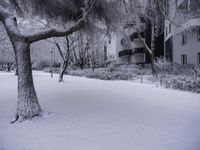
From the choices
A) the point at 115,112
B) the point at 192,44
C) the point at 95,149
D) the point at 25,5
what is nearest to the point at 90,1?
the point at 25,5

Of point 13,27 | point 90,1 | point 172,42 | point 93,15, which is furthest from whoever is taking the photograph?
point 172,42

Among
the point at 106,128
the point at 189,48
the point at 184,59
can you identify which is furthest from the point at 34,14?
the point at 184,59

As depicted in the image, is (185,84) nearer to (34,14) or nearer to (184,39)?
(34,14)

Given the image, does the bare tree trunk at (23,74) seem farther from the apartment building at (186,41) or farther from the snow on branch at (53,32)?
the apartment building at (186,41)

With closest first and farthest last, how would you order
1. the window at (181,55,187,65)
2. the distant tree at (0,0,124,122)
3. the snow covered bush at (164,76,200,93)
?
the distant tree at (0,0,124,122)
the snow covered bush at (164,76,200,93)
the window at (181,55,187,65)

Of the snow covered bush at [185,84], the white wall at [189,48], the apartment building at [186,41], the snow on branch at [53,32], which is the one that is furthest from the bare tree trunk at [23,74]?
the white wall at [189,48]

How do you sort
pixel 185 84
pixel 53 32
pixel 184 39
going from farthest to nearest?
pixel 184 39
pixel 185 84
pixel 53 32

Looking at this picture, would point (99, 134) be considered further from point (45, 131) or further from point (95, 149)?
point (45, 131)

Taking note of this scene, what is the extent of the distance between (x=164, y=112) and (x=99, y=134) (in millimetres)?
2992

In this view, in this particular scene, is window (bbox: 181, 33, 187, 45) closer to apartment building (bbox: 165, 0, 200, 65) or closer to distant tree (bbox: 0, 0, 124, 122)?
apartment building (bbox: 165, 0, 200, 65)

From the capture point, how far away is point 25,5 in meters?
7.83

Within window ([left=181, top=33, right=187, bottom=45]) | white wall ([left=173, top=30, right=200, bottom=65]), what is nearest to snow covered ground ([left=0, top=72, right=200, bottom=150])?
white wall ([left=173, top=30, right=200, bottom=65])

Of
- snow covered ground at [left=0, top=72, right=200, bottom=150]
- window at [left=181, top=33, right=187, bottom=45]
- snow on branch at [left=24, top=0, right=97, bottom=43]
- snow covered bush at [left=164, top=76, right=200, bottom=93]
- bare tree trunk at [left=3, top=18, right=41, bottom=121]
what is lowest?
snow covered ground at [left=0, top=72, right=200, bottom=150]

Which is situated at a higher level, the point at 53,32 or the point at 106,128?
the point at 53,32
